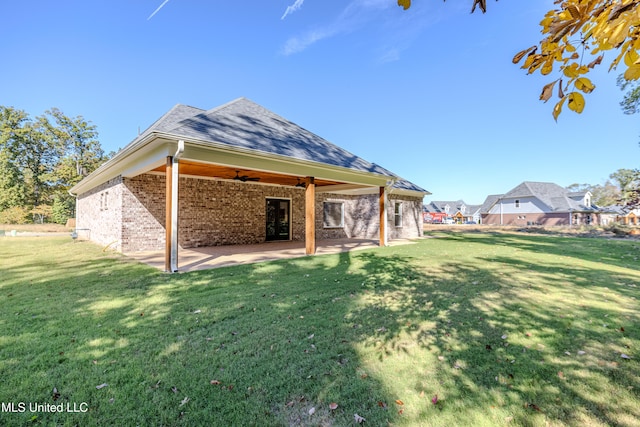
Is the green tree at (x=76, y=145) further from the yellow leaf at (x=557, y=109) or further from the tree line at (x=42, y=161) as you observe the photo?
the yellow leaf at (x=557, y=109)

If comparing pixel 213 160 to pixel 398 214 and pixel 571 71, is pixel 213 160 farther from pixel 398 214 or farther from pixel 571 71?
pixel 398 214

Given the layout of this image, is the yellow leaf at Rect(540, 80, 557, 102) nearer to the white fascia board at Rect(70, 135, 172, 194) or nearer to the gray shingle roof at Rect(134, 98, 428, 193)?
the gray shingle roof at Rect(134, 98, 428, 193)

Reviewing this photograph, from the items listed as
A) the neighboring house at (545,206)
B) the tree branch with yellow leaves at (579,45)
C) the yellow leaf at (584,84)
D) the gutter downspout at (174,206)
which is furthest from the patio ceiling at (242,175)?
the neighboring house at (545,206)

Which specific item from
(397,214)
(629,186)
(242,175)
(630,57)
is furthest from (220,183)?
(629,186)

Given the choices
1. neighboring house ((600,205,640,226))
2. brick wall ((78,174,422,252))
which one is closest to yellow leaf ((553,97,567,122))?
brick wall ((78,174,422,252))

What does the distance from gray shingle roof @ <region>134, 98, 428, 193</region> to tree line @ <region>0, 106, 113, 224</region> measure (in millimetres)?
24376

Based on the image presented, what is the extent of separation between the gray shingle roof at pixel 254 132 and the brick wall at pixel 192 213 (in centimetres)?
214

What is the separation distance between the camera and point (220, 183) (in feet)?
36.3

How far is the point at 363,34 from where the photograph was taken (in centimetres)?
1364

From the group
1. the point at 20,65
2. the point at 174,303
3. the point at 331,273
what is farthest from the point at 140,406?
the point at 20,65

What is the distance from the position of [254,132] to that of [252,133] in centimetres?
18

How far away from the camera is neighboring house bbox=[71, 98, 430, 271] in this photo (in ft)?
21.1

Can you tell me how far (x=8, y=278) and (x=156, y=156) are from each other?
3.60 metres

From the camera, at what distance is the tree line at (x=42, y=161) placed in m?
24.9
